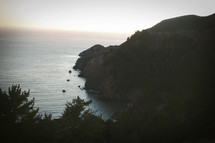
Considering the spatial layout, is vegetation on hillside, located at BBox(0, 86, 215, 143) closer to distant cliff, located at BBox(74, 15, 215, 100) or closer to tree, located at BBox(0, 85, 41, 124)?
tree, located at BBox(0, 85, 41, 124)

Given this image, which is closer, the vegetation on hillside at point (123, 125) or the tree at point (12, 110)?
the vegetation on hillside at point (123, 125)

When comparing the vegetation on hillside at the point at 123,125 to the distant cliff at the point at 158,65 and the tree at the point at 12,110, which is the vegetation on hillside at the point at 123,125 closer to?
the tree at the point at 12,110

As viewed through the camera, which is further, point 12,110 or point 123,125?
point 123,125

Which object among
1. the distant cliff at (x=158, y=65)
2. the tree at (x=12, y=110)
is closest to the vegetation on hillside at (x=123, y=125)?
the tree at (x=12, y=110)

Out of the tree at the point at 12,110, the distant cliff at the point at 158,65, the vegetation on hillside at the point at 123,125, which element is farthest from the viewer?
the distant cliff at the point at 158,65

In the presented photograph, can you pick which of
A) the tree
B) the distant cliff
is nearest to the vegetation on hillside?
the tree

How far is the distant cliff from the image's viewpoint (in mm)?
55156

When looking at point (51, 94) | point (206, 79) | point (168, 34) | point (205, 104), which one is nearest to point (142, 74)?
point (168, 34)

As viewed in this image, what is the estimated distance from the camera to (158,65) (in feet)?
208

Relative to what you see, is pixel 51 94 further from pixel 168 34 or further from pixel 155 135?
pixel 155 135

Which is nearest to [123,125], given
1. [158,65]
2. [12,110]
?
[12,110]

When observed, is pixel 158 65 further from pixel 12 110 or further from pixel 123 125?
pixel 12 110

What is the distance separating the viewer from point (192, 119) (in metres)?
25.5

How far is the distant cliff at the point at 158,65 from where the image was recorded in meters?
55.2
